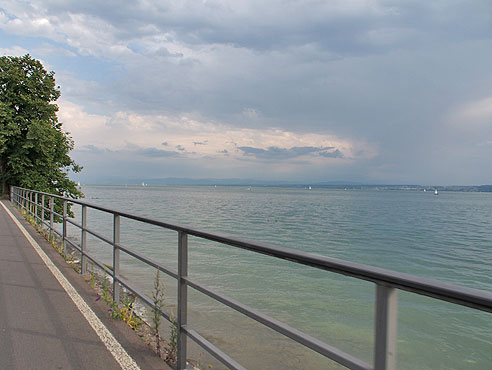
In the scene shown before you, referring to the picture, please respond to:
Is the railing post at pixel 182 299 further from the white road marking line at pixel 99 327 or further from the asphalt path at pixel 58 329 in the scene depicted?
the white road marking line at pixel 99 327

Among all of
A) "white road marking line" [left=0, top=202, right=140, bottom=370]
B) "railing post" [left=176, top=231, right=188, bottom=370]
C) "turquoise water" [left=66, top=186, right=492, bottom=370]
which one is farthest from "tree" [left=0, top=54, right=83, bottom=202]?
"railing post" [left=176, top=231, right=188, bottom=370]

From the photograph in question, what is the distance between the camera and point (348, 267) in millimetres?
1671

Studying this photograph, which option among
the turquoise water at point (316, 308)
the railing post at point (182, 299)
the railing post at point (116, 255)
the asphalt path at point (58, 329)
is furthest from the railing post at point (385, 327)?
the railing post at point (116, 255)

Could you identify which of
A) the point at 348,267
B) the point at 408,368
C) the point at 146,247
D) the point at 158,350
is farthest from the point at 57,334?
the point at 146,247

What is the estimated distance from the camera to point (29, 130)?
84.6 ft

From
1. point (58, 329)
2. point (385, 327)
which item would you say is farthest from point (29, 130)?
point (385, 327)

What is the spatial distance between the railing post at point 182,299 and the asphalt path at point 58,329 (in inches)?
8.8

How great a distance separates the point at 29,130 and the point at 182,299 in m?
26.9

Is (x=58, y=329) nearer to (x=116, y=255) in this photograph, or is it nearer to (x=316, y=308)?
(x=116, y=255)

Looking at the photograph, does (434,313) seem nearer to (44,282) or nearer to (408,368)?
(408,368)

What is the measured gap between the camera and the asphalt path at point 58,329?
3.29 meters

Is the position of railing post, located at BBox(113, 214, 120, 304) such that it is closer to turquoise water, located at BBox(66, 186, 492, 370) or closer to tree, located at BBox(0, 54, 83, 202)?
turquoise water, located at BBox(66, 186, 492, 370)

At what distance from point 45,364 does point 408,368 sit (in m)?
Answer: 6.93

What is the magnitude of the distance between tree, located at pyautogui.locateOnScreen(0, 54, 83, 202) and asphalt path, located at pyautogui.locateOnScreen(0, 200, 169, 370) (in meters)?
23.0
